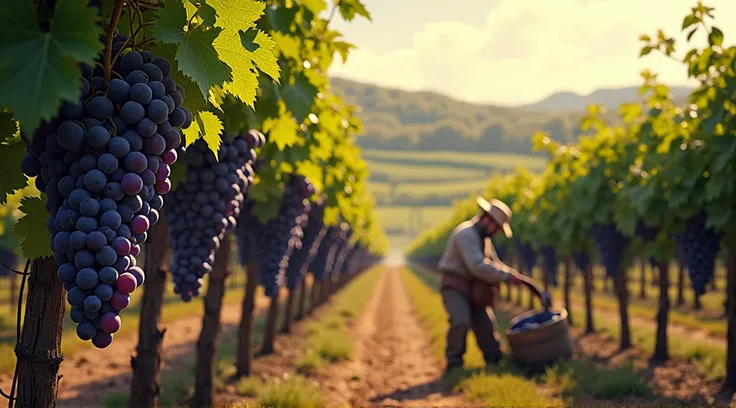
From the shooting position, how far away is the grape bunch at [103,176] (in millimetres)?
2469

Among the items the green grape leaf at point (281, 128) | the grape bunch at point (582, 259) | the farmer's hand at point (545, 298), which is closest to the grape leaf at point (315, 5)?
the green grape leaf at point (281, 128)

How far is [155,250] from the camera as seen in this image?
19.0ft

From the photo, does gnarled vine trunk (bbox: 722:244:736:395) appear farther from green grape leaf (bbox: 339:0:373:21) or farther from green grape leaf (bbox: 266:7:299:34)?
green grape leaf (bbox: 266:7:299:34)

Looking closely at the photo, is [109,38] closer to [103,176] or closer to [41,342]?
[103,176]

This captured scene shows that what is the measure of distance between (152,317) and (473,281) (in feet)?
18.0

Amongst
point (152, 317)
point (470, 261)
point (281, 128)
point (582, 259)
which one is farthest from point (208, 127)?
point (582, 259)

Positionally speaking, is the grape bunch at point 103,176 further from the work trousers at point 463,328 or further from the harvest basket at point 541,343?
the harvest basket at point 541,343

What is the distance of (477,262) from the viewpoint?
9.52 m

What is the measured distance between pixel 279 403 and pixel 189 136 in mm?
3782

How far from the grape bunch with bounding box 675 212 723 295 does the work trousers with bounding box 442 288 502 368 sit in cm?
299

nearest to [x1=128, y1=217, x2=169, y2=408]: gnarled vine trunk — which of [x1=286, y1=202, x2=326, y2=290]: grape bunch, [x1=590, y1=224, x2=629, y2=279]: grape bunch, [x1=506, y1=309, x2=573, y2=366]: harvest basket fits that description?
[x1=506, y1=309, x2=573, y2=366]: harvest basket

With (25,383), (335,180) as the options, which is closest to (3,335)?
(335,180)

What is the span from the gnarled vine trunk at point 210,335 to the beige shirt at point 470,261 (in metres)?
3.35

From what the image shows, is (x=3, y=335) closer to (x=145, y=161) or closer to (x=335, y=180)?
(x=335, y=180)
